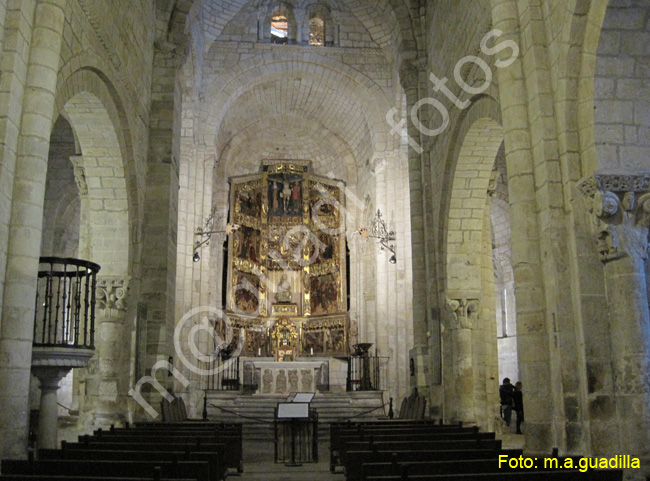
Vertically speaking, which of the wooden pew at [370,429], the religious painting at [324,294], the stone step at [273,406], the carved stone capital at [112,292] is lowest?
the stone step at [273,406]

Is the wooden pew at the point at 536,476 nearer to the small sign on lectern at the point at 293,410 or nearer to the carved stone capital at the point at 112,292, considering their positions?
the small sign on lectern at the point at 293,410

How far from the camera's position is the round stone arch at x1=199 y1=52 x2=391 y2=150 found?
72.1 feet

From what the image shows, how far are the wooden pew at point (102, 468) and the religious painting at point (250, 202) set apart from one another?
20021 millimetres

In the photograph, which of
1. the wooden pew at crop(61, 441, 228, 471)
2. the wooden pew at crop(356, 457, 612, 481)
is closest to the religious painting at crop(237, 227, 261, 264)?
the wooden pew at crop(61, 441, 228, 471)

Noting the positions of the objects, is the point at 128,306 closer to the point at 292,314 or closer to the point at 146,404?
the point at 146,404

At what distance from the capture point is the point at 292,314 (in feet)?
83.5

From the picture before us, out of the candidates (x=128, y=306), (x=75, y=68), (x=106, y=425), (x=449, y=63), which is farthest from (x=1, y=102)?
(x=449, y=63)

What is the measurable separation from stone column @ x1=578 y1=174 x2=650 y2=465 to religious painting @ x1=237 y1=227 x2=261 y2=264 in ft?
61.7

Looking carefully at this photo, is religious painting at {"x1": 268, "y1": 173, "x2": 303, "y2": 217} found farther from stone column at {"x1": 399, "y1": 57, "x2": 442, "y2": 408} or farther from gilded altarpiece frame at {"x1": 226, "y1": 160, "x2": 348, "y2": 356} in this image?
stone column at {"x1": 399, "y1": 57, "x2": 442, "y2": 408}

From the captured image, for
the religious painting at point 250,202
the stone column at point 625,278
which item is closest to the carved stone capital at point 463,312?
the stone column at point 625,278

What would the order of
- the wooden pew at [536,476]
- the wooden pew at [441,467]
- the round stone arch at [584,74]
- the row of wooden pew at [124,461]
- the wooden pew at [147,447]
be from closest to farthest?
the wooden pew at [536,476] < the row of wooden pew at [124,461] < the wooden pew at [441,467] < the wooden pew at [147,447] < the round stone arch at [584,74]

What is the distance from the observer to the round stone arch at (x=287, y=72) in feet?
72.1

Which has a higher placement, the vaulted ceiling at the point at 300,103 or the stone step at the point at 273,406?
the vaulted ceiling at the point at 300,103

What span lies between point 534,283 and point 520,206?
0.99 meters
